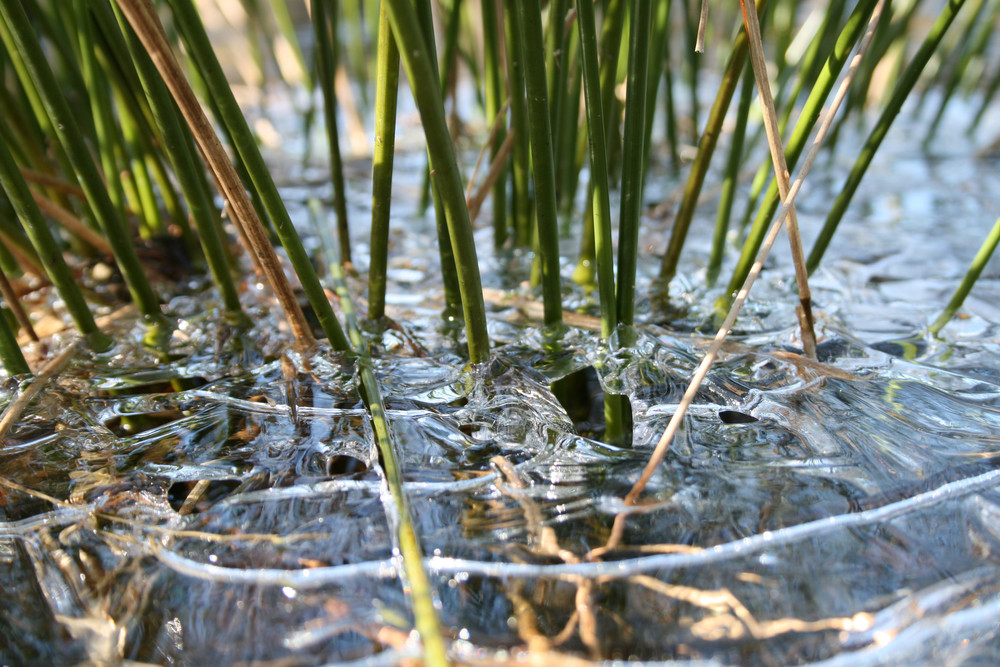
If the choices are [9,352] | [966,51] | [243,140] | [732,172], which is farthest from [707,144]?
[966,51]

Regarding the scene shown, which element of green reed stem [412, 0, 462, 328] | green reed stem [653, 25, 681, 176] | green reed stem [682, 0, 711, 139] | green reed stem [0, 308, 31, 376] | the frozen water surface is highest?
green reed stem [682, 0, 711, 139]

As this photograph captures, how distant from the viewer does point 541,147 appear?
27.4 inches

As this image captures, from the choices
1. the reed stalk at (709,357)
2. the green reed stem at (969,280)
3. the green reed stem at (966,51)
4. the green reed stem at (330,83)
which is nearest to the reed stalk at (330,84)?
the green reed stem at (330,83)

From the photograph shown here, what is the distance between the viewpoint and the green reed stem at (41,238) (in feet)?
2.51

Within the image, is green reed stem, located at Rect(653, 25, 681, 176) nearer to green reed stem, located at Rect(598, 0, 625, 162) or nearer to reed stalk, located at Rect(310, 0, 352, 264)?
green reed stem, located at Rect(598, 0, 625, 162)

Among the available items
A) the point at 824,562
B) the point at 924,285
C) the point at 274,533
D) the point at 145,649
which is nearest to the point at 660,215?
the point at 924,285

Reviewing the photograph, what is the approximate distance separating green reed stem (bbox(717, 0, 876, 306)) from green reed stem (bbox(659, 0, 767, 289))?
9 centimetres

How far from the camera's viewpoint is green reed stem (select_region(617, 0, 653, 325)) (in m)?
0.68

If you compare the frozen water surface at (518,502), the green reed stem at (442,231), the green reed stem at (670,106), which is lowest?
the frozen water surface at (518,502)

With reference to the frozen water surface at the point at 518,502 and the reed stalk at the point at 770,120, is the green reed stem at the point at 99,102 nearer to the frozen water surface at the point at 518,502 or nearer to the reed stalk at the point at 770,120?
the frozen water surface at the point at 518,502

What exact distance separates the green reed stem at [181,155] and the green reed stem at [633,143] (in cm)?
53

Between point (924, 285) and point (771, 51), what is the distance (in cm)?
230

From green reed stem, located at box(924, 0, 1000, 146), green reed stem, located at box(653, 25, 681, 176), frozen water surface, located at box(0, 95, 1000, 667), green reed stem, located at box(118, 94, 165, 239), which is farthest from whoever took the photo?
green reed stem, located at box(924, 0, 1000, 146)

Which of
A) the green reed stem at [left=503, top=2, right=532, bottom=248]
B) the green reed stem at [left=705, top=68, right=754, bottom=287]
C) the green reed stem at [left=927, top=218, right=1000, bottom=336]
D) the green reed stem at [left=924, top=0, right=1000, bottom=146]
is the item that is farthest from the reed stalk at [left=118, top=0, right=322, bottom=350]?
the green reed stem at [left=924, top=0, right=1000, bottom=146]
